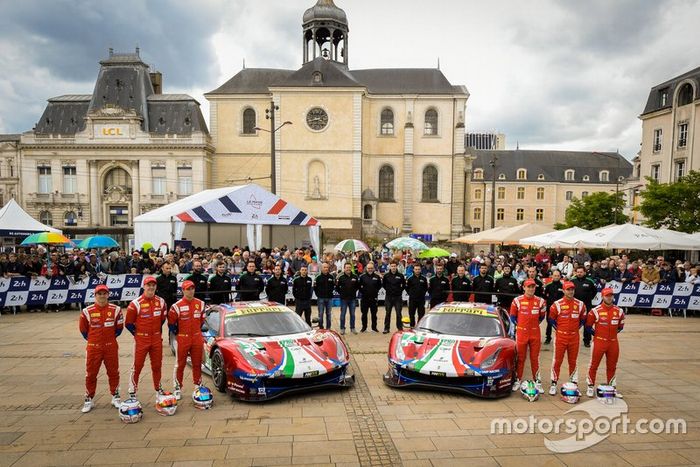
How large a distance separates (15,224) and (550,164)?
224 feet

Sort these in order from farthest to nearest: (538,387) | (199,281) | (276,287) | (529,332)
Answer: (276,287), (199,281), (529,332), (538,387)

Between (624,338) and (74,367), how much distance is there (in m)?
12.3

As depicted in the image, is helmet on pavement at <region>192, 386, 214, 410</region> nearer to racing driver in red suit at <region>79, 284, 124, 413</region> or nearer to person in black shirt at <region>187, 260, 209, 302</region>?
racing driver in red suit at <region>79, 284, 124, 413</region>

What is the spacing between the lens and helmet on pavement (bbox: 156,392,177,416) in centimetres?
687

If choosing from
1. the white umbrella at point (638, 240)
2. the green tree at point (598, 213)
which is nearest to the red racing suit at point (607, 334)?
the white umbrella at point (638, 240)

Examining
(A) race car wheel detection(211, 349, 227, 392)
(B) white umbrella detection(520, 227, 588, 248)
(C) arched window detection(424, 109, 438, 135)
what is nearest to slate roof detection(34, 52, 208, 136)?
(C) arched window detection(424, 109, 438, 135)

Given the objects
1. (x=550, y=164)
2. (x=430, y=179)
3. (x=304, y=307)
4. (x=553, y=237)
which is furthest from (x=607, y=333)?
(x=550, y=164)

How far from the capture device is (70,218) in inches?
1889

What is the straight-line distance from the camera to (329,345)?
808 centimetres

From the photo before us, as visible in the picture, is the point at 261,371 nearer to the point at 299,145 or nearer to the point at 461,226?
the point at 299,145

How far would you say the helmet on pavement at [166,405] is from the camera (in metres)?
6.87

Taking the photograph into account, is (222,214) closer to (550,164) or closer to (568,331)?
(568,331)

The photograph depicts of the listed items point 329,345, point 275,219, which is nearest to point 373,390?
point 329,345

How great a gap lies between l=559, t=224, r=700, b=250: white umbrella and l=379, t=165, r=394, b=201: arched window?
102 feet
